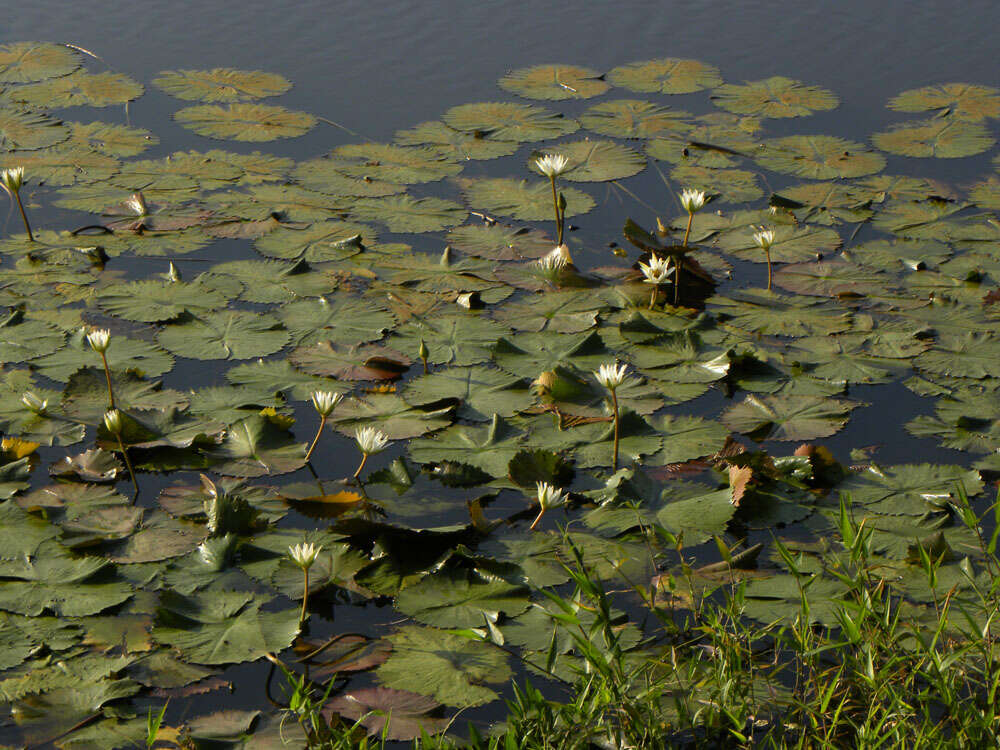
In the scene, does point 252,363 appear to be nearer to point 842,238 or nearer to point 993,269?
point 842,238

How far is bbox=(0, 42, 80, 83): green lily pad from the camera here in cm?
638

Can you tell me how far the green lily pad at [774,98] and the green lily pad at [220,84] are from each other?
2586 mm

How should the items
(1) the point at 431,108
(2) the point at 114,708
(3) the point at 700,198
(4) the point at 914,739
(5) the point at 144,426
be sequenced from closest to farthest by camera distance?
(4) the point at 914,739 → (2) the point at 114,708 → (5) the point at 144,426 → (3) the point at 700,198 → (1) the point at 431,108

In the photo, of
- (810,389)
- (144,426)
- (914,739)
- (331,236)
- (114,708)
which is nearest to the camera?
(914,739)

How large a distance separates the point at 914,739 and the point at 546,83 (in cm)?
479

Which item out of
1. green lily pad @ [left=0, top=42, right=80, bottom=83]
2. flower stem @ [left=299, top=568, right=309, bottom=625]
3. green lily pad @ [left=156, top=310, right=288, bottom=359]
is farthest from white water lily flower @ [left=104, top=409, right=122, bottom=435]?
green lily pad @ [left=0, top=42, right=80, bottom=83]

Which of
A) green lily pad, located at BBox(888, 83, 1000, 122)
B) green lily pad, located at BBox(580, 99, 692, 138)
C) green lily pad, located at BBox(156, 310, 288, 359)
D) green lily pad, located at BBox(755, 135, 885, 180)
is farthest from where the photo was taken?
green lily pad, located at BBox(888, 83, 1000, 122)

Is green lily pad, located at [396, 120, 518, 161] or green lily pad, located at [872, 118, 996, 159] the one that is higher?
green lily pad, located at [396, 120, 518, 161]

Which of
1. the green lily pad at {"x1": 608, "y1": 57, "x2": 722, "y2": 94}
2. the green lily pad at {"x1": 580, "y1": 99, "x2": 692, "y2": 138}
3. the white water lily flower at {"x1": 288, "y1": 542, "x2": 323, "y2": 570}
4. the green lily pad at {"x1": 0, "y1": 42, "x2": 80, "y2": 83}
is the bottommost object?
the green lily pad at {"x1": 580, "y1": 99, "x2": 692, "y2": 138}

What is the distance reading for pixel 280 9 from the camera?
7.36m

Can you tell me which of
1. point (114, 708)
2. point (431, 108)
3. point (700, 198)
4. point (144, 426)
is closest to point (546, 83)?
point (431, 108)

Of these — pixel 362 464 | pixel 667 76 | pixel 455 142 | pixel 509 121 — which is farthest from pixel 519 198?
pixel 362 464

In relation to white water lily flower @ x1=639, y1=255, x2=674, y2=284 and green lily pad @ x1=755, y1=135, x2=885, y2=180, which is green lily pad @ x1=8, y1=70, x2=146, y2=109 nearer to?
white water lily flower @ x1=639, y1=255, x2=674, y2=284

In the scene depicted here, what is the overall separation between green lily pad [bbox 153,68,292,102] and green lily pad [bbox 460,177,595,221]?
1.65 meters
